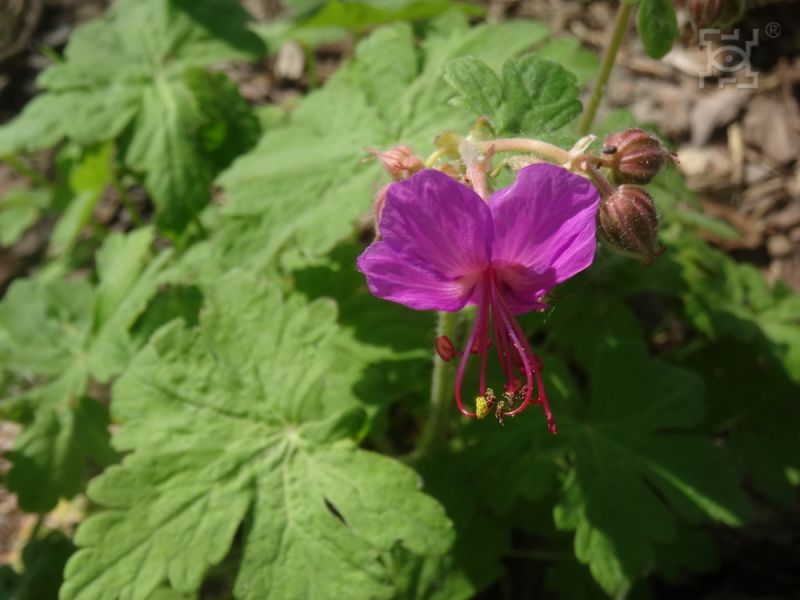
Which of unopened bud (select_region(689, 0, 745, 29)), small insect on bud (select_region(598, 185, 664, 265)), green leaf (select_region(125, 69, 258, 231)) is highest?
unopened bud (select_region(689, 0, 745, 29))

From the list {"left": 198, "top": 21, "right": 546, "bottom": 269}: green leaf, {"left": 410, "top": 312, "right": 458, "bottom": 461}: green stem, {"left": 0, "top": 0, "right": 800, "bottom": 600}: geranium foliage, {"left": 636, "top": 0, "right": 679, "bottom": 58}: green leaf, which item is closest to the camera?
{"left": 0, "top": 0, "right": 800, "bottom": 600}: geranium foliage

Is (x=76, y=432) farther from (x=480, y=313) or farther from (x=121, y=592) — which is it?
(x=480, y=313)

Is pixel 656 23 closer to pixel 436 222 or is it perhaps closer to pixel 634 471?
pixel 436 222

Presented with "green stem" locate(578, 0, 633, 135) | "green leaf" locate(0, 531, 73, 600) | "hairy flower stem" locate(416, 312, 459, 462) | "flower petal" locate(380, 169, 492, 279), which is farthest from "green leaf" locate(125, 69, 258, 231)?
"flower petal" locate(380, 169, 492, 279)

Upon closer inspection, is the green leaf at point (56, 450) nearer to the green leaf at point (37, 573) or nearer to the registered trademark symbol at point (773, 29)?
the green leaf at point (37, 573)

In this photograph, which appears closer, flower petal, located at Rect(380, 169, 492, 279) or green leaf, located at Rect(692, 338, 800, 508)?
flower petal, located at Rect(380, 169, 492, 279)

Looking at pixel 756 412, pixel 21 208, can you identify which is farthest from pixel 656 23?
pixel 21 208

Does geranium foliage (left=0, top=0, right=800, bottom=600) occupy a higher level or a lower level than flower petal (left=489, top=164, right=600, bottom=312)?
lower

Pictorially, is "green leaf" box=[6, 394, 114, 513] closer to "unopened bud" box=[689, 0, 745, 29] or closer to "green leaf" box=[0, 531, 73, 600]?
"green leaf" box=[0, 531, 73, 600]
